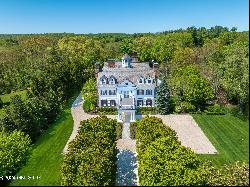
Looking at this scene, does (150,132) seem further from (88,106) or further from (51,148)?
(88,106)

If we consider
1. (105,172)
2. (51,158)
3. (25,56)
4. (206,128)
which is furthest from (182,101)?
(25,56)

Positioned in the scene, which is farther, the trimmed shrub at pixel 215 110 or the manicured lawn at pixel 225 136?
the trimmed shrub at pixel 215 110

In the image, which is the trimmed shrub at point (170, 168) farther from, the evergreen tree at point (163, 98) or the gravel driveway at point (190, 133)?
the evergreen tree at point (163, 98)

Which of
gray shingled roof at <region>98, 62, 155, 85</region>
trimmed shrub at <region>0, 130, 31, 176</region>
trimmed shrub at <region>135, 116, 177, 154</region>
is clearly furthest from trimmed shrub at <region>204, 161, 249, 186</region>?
gray shingled roof at <region>98, 62, 155, 85</region>

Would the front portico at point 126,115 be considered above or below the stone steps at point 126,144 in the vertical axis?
above

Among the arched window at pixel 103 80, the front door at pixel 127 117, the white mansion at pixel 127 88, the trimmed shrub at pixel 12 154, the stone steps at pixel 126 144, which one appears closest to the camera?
the trimmed shrub at pixel 12 154

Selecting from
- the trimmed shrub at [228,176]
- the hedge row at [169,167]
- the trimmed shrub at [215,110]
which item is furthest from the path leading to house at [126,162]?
the trimmed shrub at [215,110]

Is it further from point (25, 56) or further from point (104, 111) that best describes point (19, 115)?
point (25, 56)
